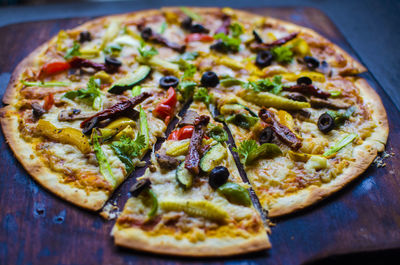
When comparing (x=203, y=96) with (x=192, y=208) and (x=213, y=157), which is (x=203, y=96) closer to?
(x=213, y=157)

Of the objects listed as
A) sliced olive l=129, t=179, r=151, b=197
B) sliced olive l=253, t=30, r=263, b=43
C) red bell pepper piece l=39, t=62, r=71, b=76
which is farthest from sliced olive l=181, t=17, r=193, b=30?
sliced olive l=129, t=179, r=151, b=197

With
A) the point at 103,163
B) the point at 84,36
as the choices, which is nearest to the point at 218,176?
the point at 103,163

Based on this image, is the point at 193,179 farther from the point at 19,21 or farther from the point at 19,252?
the point at 19,21

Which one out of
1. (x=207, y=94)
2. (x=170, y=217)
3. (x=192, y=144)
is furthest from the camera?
(x=207, y=94)

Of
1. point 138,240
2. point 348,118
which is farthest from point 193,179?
point 348,118

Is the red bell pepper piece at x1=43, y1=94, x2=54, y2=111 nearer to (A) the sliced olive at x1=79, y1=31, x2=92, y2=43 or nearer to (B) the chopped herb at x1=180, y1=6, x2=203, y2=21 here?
(A) the sliced olive at x1=79, y1=31, x2=92, y2=43
